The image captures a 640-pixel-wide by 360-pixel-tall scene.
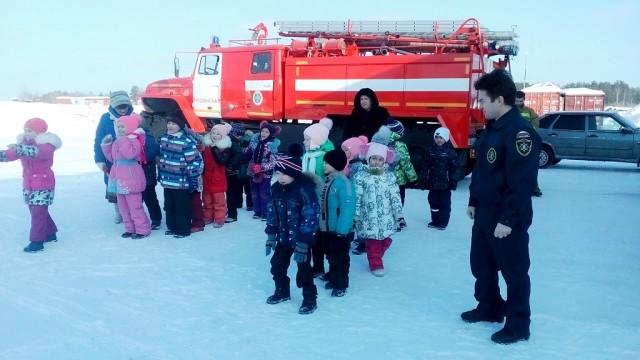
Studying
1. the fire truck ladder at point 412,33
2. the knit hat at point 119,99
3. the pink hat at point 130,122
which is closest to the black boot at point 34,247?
the pink hat at point 130,122

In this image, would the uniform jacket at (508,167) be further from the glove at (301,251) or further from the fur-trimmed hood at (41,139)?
the fur-trimmed hood at (41,139)

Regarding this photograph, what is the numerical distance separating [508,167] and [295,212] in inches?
64.6

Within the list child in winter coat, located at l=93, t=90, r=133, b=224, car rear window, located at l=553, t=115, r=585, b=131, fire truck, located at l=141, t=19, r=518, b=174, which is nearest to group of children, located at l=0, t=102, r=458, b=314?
child in winter coat, located at l=93, t=90, r=133, b=224

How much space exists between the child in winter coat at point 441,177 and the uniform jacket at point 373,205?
2.14 meters

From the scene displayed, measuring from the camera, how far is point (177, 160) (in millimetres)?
6363

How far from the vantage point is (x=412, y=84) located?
9.80 m

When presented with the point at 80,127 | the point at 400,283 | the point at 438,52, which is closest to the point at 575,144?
the point at 438,52

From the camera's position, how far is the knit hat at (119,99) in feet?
22.1

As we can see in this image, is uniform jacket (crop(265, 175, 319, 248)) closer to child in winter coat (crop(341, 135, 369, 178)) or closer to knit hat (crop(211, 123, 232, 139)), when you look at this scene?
child in winter coat (crop(341, 135, 369, 178))

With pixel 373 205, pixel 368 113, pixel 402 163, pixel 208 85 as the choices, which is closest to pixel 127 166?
pixel 368 113

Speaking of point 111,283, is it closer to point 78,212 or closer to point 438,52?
point 78,212

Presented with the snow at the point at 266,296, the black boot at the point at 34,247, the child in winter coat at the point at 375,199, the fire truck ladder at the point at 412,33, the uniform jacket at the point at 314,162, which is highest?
the fire truck ladder at the point at 412,33

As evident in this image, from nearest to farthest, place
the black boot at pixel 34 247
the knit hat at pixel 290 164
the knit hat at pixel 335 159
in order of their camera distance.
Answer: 1. the knit hat at pixel 290 164
2. the knit hat at pixel 335 159
3. the black boot at pixel 34 247

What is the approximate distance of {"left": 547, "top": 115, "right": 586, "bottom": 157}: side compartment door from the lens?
13625mm
